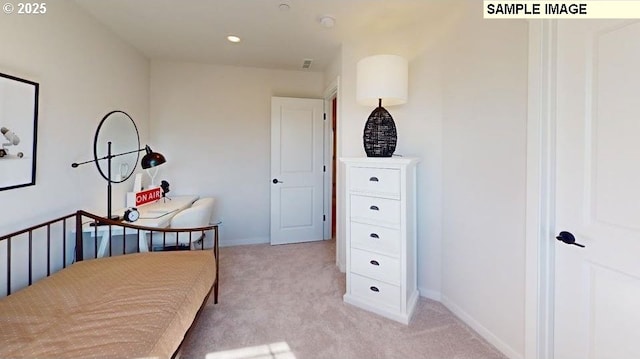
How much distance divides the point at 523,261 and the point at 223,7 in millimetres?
2738

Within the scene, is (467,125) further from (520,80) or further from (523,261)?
(523,261)

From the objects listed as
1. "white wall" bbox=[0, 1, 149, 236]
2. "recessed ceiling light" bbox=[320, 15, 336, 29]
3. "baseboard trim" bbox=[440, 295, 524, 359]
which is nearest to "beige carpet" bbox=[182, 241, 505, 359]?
"baseboard trim" bbox=[440, 295, 524, 359]

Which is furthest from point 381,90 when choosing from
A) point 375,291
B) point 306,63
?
point 306,63

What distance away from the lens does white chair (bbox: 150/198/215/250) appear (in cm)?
265

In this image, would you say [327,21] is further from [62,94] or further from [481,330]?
[481,330]

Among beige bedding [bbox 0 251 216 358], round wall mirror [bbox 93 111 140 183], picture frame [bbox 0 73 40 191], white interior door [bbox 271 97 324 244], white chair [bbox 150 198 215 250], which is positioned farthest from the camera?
white interior door [bbox 271 97 324 244]

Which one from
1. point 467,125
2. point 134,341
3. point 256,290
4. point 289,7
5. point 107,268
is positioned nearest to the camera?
point 134,341

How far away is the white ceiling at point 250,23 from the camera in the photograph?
226 cm

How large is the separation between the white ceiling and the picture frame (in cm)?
95

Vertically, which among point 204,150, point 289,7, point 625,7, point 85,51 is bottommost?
point 204,150

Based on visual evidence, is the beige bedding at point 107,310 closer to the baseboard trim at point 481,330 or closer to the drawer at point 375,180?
the drawer at point 375,180

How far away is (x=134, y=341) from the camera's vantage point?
3.65 ft

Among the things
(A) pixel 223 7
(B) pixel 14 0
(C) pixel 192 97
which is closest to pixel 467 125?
(A) pixel 223 7

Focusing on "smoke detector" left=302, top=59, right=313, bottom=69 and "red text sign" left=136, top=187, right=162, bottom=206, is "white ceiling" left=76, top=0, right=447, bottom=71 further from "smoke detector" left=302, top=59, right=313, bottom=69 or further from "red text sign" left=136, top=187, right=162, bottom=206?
"red text sign" left=136, top=187, right=162, bottom=206
